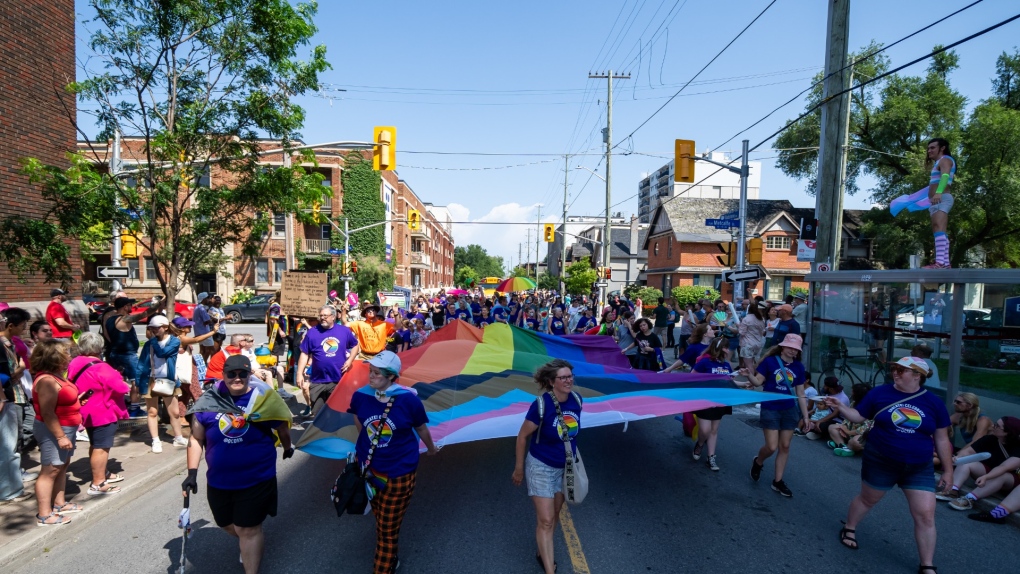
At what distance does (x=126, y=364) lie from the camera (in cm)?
768

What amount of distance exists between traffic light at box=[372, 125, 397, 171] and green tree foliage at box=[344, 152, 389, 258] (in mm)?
25932

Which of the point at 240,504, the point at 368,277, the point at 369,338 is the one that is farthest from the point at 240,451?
the point at 368,277

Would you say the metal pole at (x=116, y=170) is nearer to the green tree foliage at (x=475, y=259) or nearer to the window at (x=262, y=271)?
the window at (x=262, y=271)

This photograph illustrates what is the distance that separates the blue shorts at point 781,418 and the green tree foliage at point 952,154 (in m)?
22.3

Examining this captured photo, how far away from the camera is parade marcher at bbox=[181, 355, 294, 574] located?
385 cm

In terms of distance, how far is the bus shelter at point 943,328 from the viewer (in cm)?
732

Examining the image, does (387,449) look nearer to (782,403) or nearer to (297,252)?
(782,403)

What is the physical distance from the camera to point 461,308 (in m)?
17.1

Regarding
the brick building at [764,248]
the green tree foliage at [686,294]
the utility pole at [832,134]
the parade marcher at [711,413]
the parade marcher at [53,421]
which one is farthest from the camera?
the brick building at [764,248]

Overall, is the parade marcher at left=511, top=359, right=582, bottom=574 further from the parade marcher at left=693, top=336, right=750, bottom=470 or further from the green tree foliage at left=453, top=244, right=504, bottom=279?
the green tree foliage at left=453, top=244, right=504, bottom=279

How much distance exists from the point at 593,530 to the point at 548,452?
146 cm

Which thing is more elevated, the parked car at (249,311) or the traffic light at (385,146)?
the traffic light at (385,146)

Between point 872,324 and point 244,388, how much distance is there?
9829 mm

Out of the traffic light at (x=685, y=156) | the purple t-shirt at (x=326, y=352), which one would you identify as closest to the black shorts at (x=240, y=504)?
the purple t-shirt at (x=326, y=352)
